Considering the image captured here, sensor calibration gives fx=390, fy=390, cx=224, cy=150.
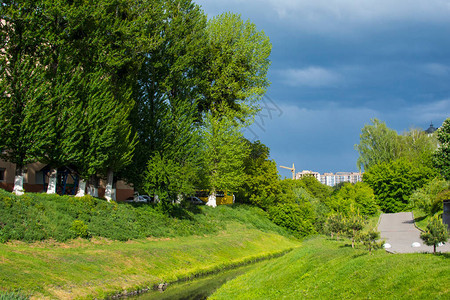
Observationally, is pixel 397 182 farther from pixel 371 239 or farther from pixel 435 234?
pixel 435 234

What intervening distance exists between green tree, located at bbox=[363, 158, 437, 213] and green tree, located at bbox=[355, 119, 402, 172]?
1062cm

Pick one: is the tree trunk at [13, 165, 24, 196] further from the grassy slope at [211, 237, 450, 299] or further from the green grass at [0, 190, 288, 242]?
the grassy slope at [211, 237, 450, 299]

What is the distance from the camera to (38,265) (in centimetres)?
2095

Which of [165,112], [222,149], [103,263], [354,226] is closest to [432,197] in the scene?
[222,149]

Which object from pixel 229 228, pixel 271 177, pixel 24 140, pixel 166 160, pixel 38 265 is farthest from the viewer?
pixel 271 177

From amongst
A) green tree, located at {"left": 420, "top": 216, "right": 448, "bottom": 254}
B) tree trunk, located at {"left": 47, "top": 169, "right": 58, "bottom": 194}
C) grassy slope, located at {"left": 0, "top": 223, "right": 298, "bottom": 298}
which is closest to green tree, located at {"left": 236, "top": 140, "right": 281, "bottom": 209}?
grassy slope, located at {"left": 0, "top": 223, "right": 298, "bottom": 298}

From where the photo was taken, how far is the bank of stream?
23703mm

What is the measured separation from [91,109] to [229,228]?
25.5m

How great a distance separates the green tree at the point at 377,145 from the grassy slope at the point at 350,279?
2782 inches

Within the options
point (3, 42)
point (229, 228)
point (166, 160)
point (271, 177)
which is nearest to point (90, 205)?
point (166, 160)

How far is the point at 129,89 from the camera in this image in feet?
125

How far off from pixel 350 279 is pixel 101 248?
18.6m

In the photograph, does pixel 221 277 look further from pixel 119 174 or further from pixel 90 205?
pixel 119 174

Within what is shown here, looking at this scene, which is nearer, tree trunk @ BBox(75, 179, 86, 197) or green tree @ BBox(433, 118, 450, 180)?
tree trunk @ BBox(75, 179, 86, 197)
